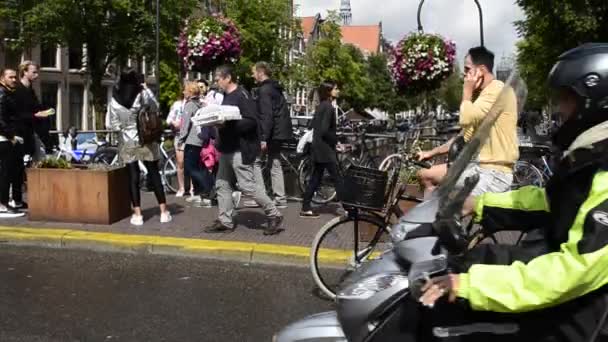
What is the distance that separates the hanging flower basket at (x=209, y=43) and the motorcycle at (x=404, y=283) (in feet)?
30.4

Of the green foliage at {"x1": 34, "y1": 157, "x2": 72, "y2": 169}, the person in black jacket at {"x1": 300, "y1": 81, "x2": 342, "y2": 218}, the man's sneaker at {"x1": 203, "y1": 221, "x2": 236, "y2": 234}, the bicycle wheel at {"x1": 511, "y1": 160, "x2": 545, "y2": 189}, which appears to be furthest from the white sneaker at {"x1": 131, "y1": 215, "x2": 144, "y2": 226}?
the bicycle wheel at {"x1": 511, "y1": 160, "x2": 545, "y2": 189}

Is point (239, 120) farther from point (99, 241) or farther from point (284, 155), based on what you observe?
point (284, 155)

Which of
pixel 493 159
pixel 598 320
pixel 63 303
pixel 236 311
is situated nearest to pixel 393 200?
pixel 236 311

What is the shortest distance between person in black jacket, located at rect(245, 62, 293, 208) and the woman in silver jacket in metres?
1.49

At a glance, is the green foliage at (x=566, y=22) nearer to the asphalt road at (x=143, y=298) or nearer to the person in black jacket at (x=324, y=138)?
the person in black jacket at (x=324, y=138)

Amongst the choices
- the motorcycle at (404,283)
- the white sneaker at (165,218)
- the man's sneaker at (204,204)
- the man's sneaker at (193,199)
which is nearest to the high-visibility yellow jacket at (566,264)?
the motorcycle at (404,283)

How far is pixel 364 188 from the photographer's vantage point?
5016 mm

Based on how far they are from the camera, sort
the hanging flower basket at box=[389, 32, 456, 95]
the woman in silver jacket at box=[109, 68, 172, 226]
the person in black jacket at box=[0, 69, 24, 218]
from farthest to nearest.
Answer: the hanging flower basket at box=[389, 32, 456, 95]
the person in black jacket at box=[0, 69, 24, 218]
the woman in silver jacket at box=[109, 68, 172, 226]

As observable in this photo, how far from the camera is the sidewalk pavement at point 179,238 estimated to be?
270 inches

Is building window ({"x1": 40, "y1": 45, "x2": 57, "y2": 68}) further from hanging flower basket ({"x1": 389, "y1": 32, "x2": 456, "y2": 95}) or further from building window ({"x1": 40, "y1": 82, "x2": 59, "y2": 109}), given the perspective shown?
hanging flower basket ({"x1": 389, "y1": 32, "x2": 456, "y2": 95})

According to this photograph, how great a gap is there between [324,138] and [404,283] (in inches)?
270

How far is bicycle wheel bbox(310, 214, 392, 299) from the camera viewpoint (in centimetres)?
529

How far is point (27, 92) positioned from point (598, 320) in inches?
326

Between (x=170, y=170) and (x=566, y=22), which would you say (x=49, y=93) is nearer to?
(x=566, y=22)
